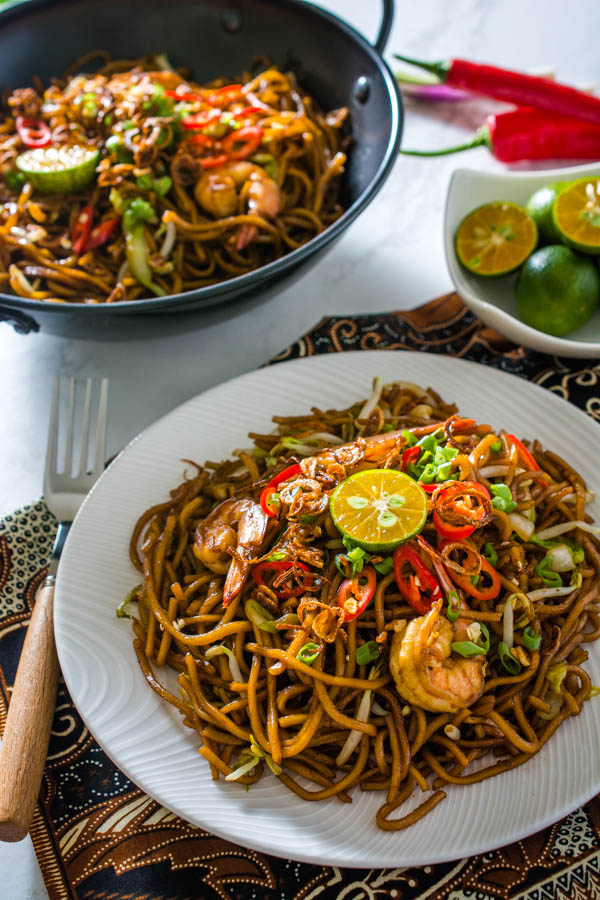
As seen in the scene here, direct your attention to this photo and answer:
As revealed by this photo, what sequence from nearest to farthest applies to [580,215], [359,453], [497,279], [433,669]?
[433,669]
[359,453]
[580,215]
[497,279]

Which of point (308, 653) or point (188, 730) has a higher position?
point (308, 653)

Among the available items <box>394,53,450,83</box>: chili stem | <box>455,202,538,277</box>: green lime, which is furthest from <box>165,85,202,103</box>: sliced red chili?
<box>394,53,450,83</box>: chili stem

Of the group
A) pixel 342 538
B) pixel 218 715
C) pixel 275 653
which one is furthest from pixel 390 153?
pixel 218 715

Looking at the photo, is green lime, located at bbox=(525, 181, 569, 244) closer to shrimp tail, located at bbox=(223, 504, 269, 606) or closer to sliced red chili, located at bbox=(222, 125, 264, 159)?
sliced red chili, located at bbox=(222, 125, 264, 159)

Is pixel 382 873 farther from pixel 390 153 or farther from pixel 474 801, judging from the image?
pixel 390 153

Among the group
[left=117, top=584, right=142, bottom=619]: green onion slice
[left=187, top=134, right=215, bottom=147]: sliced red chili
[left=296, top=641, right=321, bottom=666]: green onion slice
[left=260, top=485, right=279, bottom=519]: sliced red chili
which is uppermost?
[left=187, top=134, right=215, bottom=147]: sliced red chili

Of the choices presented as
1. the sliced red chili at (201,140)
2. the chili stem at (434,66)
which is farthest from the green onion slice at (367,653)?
the chili stem at (434,66)

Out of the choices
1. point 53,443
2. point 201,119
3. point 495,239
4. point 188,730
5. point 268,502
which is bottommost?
point 188,730

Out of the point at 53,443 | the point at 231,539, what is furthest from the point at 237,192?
the point at 231,539

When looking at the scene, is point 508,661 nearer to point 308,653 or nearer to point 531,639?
point 531,639
